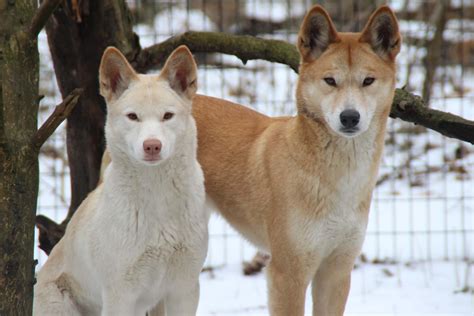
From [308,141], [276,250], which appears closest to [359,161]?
[308,141]

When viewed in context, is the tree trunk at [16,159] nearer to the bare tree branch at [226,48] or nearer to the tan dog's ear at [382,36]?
the tan dog's ear at [382,36]

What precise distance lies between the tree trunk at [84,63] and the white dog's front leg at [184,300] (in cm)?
156

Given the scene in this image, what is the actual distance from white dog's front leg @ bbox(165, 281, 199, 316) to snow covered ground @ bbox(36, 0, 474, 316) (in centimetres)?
178

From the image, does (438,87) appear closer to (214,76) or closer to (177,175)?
(214,76)

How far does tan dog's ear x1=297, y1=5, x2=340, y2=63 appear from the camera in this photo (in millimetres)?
4102

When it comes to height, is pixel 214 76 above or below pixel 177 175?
below

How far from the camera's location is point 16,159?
→ 3.38m

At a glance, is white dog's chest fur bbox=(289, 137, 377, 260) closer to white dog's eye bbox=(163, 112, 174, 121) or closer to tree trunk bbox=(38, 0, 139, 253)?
white dog's eye bbox=(163, 112, 174, 121)

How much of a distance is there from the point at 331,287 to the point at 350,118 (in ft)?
3.31

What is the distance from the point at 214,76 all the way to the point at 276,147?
5494 mm

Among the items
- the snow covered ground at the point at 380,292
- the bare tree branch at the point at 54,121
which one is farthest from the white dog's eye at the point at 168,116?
the snow covered ground at the point at 380,292

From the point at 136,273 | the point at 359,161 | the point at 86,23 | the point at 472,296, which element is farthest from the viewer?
the point at 472,296

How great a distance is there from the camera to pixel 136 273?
3787 mm

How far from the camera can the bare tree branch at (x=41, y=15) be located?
3.28m
